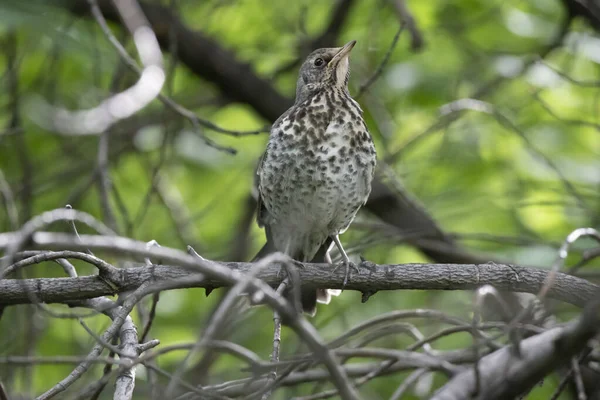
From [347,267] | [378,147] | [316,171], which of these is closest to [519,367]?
[347,267]

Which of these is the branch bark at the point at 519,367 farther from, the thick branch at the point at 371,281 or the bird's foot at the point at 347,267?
the bird's foot at the point at 347,267

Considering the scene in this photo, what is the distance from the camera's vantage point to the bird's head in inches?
173

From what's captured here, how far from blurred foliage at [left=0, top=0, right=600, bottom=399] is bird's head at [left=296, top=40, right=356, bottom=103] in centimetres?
61

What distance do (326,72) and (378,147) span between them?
108cm

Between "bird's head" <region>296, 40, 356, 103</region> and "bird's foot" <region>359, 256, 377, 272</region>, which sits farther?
"bird's head" <region>296, 40, 356, 103</region>

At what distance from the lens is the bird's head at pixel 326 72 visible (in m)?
4.40

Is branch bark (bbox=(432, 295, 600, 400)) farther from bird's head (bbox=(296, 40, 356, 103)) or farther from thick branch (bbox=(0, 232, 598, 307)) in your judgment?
bird's head (bbox=(296, 40, 356, 103))

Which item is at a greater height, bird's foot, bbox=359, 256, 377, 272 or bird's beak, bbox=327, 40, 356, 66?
bird's beak, bbox=327, 40, 356, 66

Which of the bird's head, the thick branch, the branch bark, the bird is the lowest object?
the branch bark

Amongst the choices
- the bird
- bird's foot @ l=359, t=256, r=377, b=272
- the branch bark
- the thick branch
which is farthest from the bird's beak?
the branch bark

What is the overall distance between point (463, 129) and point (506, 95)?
0.61 metres

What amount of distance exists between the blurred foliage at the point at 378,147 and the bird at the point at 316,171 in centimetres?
49

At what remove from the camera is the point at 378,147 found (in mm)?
5398

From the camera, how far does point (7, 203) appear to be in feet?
11.6
